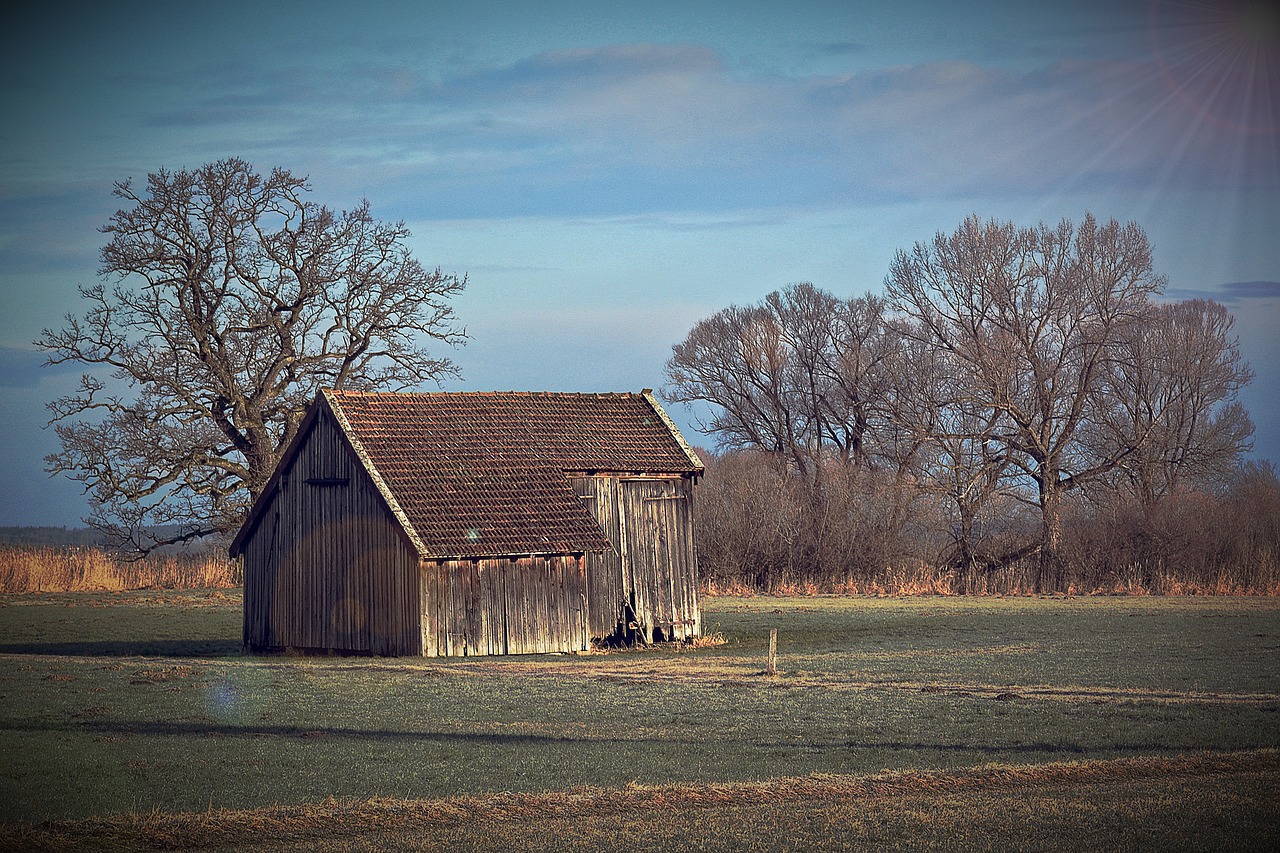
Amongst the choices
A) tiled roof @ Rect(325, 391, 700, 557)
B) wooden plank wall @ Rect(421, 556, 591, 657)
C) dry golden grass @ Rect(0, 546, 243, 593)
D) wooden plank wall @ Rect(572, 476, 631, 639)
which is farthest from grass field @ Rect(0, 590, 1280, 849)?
dry golden grass @ Rect(0, 546, 243, 593)

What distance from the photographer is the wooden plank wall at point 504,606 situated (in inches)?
1123

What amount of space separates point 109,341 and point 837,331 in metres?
37.2

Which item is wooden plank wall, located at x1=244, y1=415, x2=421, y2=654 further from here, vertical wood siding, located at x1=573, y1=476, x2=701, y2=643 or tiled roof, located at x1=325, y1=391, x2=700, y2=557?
vertical wood siding, located at x1=573, y1=476, x2=701, y2=643

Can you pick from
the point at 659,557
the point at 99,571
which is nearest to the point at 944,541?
the point at 659,557

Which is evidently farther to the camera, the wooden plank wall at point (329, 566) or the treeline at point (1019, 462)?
the treeline at point (1019, 462)

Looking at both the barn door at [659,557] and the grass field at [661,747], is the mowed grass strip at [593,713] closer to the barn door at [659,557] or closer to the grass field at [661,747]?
the grass field at [661,747]

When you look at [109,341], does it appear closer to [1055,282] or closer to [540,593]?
[540,593]

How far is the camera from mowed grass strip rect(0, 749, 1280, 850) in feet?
35.4

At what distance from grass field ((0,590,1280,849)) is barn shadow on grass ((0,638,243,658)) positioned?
26 centimetres

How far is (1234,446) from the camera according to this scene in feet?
212

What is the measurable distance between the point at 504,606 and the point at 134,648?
8669mm

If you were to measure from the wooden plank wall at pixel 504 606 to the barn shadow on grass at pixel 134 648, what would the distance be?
4.94 meters

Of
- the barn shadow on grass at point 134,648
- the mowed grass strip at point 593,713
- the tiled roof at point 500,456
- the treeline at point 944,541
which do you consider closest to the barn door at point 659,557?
the tiled roof at point 500,456

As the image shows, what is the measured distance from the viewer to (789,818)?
38.2ft
